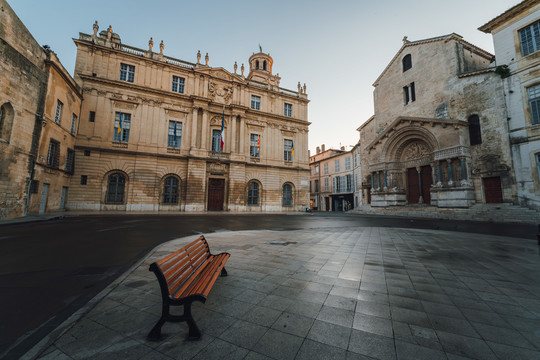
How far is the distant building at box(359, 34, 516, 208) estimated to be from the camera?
16031mm

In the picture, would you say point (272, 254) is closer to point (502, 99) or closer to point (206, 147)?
point (206, 147)

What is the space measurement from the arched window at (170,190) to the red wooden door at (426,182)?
2400cm

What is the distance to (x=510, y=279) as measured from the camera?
372 centimetres

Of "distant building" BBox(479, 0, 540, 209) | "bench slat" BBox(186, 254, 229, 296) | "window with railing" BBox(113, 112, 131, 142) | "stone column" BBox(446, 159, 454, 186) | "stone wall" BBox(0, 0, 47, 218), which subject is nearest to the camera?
"bench slat" BBox(186, 254, 229, 296)

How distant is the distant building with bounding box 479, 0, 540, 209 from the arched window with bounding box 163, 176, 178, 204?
1063 inches

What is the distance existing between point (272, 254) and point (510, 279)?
4.35 metres

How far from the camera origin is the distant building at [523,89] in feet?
46.1

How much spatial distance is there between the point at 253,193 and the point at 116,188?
13.2 meters

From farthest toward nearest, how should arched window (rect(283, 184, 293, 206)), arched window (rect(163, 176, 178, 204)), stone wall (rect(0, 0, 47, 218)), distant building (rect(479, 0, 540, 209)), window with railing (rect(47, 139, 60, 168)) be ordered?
arched window (rect(283, 184, 293, 206)), arched window (rect(163, 176, 178, 204)), window with railing (rect(47, 139, 60, 168)), distant building (rect(479, 0, 540, 209)), stone wall (rect(0, 0, 47, 218))

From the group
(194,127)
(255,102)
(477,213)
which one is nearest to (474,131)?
(477,213)

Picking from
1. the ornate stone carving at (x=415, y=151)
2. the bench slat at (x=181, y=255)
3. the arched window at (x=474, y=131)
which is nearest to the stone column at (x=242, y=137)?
the ornate stone carving at (x=415, y=151)

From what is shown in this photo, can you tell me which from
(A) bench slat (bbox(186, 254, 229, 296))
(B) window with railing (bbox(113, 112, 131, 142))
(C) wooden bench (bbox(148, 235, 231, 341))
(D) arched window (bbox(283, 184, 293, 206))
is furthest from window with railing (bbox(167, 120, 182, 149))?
(A) bench slat (bbox(186, 254, 229, 296))

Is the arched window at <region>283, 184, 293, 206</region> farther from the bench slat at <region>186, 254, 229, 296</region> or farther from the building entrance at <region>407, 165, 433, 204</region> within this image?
the bench slat at <region>186, 254, 229, 296</region>

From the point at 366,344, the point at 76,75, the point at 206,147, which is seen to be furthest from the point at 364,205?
the point at 76,75
